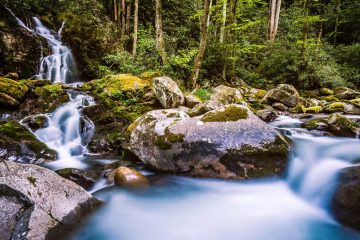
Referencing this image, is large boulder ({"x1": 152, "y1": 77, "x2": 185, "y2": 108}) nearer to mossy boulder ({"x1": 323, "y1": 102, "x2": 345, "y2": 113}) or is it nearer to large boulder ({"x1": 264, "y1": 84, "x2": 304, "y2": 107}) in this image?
large boulder ({"x1": 264, "y1": 84, "x2": 304, "y2": 107})

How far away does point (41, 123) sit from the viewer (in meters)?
7.50

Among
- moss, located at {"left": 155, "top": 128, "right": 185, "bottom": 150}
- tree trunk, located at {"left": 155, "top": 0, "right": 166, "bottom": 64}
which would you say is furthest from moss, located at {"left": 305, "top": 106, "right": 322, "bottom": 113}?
moss, located at {"left": 155, "top": 128, "right": 185, "bottom": 150}

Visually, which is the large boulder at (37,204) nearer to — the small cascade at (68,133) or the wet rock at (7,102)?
the small cascade at (68,133)

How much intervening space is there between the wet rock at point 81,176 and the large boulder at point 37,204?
53.2 inches

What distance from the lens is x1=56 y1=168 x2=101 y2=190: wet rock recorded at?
5.00 metres

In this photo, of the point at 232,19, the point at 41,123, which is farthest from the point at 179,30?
the point at 41,123

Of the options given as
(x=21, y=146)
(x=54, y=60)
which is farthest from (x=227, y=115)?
(x=54, y=60)

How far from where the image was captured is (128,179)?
4.88 metres

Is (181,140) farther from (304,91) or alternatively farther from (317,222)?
(304,91)

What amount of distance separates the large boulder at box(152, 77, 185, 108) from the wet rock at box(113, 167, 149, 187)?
3.83 metres

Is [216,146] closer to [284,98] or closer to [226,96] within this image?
[226,96]

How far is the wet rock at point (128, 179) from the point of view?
15.9ft

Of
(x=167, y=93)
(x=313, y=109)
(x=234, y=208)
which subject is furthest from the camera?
(x=313, y=109)

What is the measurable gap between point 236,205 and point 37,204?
2865mm
